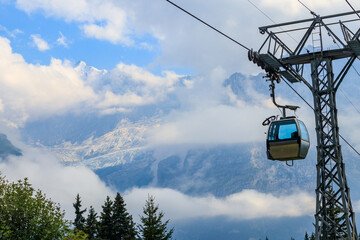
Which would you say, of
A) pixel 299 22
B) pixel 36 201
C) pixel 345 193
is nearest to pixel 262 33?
pixel 299 22

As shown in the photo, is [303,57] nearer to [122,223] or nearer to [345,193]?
[345,193]

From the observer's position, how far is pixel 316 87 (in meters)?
26.2

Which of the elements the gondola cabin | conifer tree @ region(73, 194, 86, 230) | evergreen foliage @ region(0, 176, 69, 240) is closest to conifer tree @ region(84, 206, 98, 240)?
conifer tree @ region(73, 194, 86, 230)

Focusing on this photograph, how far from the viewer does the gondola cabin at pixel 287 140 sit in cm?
2605

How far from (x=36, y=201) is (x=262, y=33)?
58.0 ft

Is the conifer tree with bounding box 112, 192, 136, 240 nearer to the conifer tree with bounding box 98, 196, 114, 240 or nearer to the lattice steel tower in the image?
the conifer tree with bounding box 98, 196, 114, 240

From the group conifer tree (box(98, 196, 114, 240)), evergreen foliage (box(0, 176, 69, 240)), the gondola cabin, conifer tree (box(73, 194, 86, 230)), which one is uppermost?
conifer tree (box(73, 194, 86, 230))

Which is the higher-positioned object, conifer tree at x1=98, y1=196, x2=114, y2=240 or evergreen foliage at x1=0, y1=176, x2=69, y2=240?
conifer tree at x1=98, y1=196, x2=114, y2=240

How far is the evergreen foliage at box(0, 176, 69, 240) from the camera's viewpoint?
98.0ft

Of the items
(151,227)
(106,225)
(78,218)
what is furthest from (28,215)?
(78,218)

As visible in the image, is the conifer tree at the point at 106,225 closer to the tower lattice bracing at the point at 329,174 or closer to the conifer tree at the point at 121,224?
the conifer tree at the point at 121,224

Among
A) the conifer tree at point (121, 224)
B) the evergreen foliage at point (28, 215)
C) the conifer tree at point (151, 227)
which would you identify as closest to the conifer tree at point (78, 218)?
the conifer tree at point (121, 224)

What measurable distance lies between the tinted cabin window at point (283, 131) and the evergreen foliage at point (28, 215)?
14.7 meters

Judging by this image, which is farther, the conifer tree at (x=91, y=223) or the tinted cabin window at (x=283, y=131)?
the conifer tree at (x=91, y=223)
